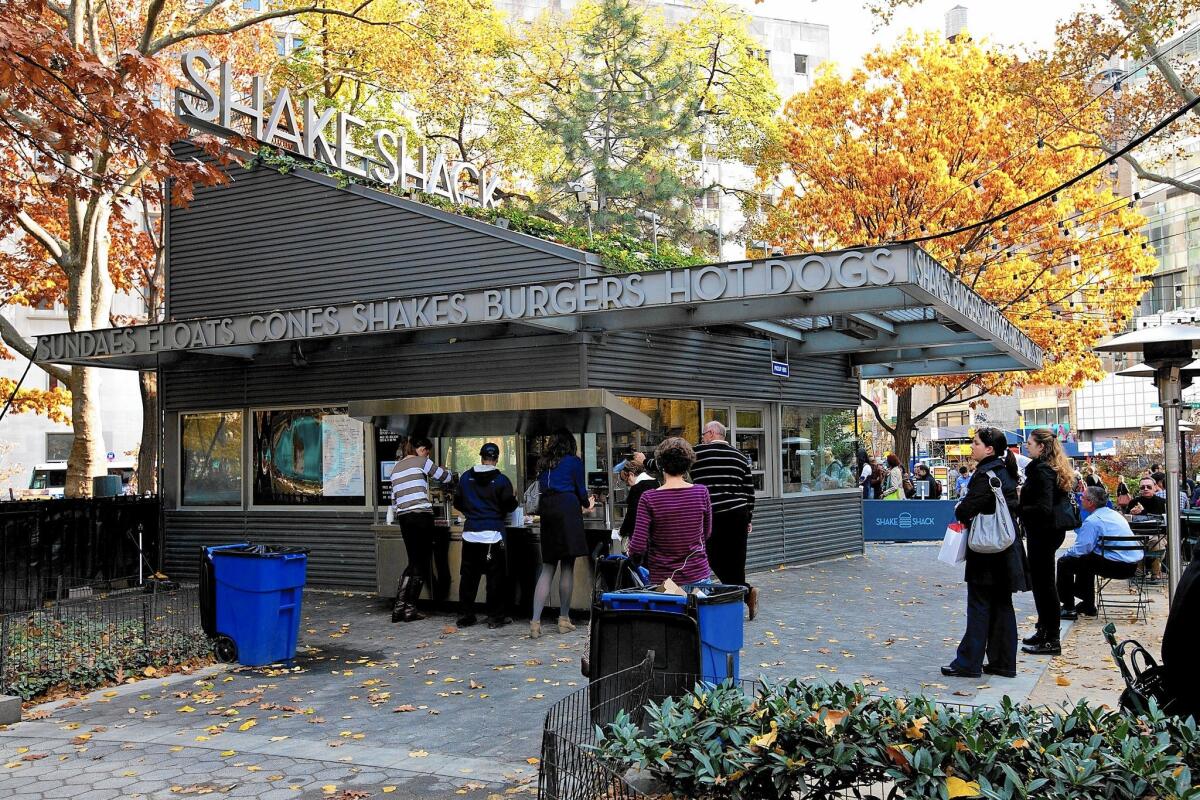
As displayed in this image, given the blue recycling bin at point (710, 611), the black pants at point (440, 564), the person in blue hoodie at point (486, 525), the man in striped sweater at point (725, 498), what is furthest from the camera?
the black pants at point (440, 564)

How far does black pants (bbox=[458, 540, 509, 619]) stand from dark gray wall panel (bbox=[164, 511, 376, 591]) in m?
3.19

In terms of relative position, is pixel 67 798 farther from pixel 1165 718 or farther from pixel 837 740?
pixel 1165 718

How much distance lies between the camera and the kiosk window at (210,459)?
14.5 m

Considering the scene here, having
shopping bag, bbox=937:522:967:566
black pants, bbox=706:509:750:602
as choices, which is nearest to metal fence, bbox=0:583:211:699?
black pants, bbox=706:509:750:602

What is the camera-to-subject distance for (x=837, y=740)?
359cm

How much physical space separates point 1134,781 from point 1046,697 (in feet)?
14.0

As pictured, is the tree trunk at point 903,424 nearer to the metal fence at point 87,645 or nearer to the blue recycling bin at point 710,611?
the metal fence at point 87,645

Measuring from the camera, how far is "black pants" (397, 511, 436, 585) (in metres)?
10.8

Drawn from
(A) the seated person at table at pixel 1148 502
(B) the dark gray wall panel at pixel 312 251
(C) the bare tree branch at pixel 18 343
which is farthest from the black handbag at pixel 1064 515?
(C) the bare tree branch at pixel 18 343

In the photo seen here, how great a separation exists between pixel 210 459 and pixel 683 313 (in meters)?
7.57

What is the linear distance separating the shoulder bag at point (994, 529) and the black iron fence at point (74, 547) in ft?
30.2

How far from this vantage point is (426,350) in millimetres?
12898

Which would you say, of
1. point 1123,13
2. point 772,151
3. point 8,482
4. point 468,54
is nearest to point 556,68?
point 772,151

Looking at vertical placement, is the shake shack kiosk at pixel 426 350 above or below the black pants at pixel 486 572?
above
